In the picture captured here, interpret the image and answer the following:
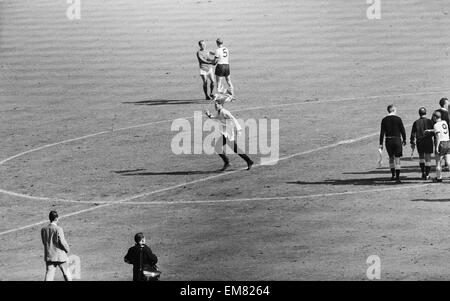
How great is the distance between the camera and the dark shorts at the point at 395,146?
34406mm

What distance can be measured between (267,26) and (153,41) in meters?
5.69

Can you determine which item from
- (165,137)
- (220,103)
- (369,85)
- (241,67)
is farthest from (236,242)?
(241,67)

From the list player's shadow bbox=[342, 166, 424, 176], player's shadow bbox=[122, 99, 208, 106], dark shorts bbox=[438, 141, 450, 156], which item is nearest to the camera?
dark shorts bbox=[438, 141, 450, 156]

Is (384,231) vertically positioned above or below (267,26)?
below

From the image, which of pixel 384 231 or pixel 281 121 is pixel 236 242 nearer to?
pixel 384 231

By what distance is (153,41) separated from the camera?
60.7 metres

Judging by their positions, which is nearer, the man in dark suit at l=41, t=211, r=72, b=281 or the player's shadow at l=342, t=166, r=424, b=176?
the man in dark suit at l=41, t=211, r=72, b=281

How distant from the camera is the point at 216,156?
40156 millimetres

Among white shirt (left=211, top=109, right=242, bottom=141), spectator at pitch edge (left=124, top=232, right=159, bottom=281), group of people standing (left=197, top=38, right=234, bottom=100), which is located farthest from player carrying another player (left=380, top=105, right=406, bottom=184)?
group of people standing (left=197, top=38, right=234, bottom=100)

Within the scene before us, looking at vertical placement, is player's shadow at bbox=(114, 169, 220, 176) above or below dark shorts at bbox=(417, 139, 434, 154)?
below

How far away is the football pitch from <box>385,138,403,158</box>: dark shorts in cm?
94

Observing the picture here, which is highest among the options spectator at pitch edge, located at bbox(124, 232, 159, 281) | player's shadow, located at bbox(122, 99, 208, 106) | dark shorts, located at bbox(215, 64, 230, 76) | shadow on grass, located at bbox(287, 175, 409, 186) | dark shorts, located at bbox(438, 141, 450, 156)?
dark shorts, located at bbox(215, 64, 230, 76)

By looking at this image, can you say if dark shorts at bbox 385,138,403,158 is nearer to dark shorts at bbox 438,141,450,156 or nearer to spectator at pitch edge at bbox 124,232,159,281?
dark shorts at bbox 438,141,450,156

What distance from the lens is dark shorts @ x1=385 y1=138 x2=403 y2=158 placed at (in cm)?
3441
